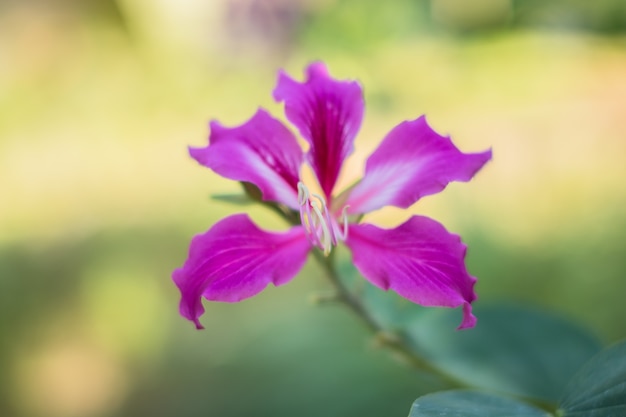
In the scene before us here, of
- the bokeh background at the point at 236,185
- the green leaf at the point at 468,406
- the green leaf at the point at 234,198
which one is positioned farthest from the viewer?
the bokeh background at the point at 236,185

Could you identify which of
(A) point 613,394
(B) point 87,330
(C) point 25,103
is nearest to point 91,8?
(C) point 25,103

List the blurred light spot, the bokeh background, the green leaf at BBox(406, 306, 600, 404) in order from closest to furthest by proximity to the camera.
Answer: the green leaf at BBox(406, 306, 600, 404), the bokeh background, the blurred light spot

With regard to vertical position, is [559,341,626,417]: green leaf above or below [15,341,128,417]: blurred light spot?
below

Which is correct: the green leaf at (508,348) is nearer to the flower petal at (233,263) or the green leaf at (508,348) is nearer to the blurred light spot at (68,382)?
the flower petal at (233,263)

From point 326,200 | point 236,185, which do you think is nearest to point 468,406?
point 326,200

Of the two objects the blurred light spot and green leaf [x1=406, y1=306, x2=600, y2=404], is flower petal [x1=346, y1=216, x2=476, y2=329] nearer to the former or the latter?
green leaf [x1=406, y1=306, x2=600, y2=404]

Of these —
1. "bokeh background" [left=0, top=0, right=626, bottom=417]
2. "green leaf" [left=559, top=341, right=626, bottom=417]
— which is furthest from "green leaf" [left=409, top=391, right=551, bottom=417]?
"bokeh background" [left=0, top=0, right=626, bottom=417]

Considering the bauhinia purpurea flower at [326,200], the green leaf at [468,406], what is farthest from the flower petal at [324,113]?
the green leaf at [468,406]

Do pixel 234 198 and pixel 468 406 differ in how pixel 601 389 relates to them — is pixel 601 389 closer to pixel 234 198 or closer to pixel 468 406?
pixel 468 406
